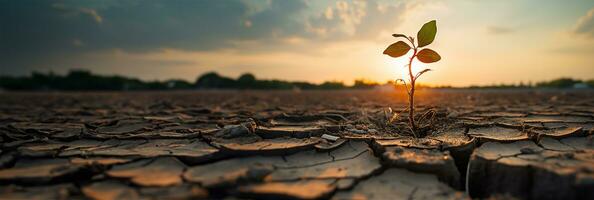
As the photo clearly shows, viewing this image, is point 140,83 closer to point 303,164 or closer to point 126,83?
point 126,83

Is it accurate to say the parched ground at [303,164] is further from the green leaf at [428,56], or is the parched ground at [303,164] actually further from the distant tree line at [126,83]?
the distant tree line at [126,83]

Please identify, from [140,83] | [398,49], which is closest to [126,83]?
[140,83]

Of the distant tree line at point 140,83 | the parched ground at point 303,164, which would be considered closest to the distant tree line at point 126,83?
the distant tree line at point 140,83

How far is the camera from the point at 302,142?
79.0 inches

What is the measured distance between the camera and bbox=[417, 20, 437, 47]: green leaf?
1931 millimetres

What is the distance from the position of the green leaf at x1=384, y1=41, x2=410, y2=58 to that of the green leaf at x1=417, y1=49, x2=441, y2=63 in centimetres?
8

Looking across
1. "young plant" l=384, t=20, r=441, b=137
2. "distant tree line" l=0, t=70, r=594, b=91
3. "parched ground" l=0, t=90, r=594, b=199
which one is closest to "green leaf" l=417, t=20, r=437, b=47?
"young plant" l=384, t=20, r=441, b=137

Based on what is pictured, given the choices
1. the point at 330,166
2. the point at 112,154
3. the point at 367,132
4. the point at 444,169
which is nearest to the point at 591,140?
the point at 444,169

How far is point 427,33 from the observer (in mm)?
1940

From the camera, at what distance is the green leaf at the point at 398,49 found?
1.98 meters

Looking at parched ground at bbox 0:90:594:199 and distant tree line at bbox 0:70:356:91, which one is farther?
distant tree line at bbox 0:70:356:91

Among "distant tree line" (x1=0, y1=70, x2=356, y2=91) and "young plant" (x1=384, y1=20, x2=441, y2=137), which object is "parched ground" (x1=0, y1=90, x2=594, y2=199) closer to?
"young plant" (x1=384, y1=20, x2=441, y2=137)

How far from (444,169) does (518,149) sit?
0.53m

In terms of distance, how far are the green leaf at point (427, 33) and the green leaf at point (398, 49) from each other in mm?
85
